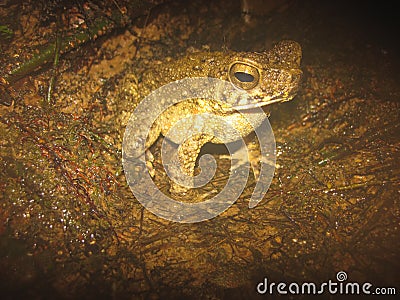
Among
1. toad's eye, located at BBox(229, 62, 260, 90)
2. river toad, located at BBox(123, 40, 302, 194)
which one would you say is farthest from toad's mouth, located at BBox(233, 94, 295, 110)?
toad's eye, located at BBox(229, 62, 260, 90)

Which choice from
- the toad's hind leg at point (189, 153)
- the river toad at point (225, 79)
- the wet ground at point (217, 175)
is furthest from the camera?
the toad's hind leg at point (189, 153)

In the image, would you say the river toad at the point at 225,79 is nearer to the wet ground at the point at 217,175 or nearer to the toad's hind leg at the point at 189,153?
the toad's hind leg at the point at 189,153

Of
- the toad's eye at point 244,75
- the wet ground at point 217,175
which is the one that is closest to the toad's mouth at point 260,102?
the toad's eye at point 244,75

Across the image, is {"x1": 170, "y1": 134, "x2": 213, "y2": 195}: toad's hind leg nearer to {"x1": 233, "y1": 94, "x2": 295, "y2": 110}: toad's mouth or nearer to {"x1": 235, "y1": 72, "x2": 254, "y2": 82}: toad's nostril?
{"x1": 233, "y1": 94, "x2": 295, "y2": 110}: toad's mouth

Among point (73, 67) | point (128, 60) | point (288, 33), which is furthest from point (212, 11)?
point (73, 67)

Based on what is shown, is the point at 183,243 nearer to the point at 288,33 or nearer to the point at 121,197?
the point at 121,197

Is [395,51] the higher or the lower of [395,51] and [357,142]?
the higher

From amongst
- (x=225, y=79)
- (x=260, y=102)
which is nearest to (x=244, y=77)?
(x=225, y=79)

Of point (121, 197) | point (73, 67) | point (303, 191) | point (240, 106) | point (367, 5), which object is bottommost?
point (121, 197)
